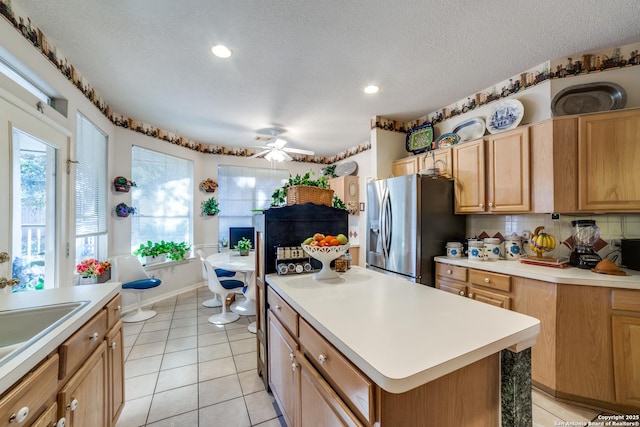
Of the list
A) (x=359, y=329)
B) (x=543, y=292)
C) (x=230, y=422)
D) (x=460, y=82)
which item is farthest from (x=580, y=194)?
(x=230, y=422)

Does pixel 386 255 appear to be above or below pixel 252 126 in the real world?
below

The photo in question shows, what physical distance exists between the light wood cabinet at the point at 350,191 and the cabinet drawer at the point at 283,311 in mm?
3161

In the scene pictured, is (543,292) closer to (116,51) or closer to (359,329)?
(359,329)

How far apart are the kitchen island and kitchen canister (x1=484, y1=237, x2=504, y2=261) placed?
1481mm

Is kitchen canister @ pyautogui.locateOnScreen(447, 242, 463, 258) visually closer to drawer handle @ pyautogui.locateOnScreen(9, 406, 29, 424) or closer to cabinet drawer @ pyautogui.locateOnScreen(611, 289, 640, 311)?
cabinet drawer @ pyautogui.locateOnScreen(611, 289, 640, 311)

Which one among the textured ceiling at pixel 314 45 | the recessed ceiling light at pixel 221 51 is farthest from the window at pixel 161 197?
the recessed ceiling light at pixel 221 51

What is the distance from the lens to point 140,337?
8.95 feet

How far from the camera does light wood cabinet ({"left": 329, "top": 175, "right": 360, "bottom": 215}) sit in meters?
4.64

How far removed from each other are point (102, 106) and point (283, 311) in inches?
131

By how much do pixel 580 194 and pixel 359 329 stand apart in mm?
2253

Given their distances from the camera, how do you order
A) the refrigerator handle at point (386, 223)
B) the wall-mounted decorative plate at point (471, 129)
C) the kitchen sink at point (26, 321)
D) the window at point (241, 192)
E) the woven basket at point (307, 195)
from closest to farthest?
the kitchen sink at point (26, 321), the woven basket at point (307, 195), the wall-mounted decorative plate at point (471, 129), the refrigerator handle at point (386, 223), the window at point (241, 192)

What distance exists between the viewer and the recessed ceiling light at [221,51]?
1986mm

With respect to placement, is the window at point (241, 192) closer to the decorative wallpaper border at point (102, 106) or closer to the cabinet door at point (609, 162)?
the decorative wallpaper border at point (102, 106)

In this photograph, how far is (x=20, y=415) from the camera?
716 mm
